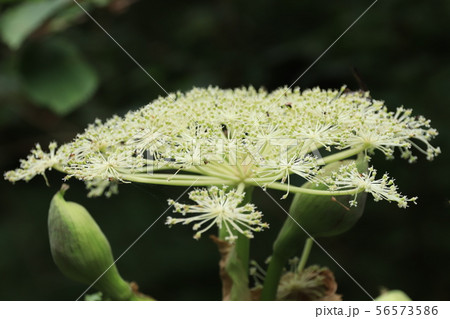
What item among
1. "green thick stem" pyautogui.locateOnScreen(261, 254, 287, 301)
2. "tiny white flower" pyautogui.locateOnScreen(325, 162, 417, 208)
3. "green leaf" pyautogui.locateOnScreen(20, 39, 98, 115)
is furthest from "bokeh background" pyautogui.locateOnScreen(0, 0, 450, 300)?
"tiny white flower" pyautogui.locateOnScreen(325, 162, 417, 208)

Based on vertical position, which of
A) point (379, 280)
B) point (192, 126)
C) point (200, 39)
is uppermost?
point (200, 39)

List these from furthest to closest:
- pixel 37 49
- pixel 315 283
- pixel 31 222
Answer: pixel 31 222
pixel 37 49
pixel 315 283

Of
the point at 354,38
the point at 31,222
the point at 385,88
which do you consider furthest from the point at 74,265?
the point at 31,222

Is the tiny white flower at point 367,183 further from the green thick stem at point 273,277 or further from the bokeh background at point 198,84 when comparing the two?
the bokeh background at point 198,84

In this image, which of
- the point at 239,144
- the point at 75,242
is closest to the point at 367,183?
the point at 239,144

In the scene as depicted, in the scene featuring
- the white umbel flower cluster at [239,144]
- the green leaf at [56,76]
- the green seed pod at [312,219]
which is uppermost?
A: the green leaf at [56,76]

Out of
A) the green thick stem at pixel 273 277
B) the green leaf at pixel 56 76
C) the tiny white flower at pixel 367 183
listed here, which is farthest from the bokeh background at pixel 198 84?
the tiny white flower at pixel 367 183

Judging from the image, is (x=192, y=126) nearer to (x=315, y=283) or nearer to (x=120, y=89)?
(x=315, y=283)

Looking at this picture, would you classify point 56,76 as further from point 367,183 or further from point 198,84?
point 367,183
